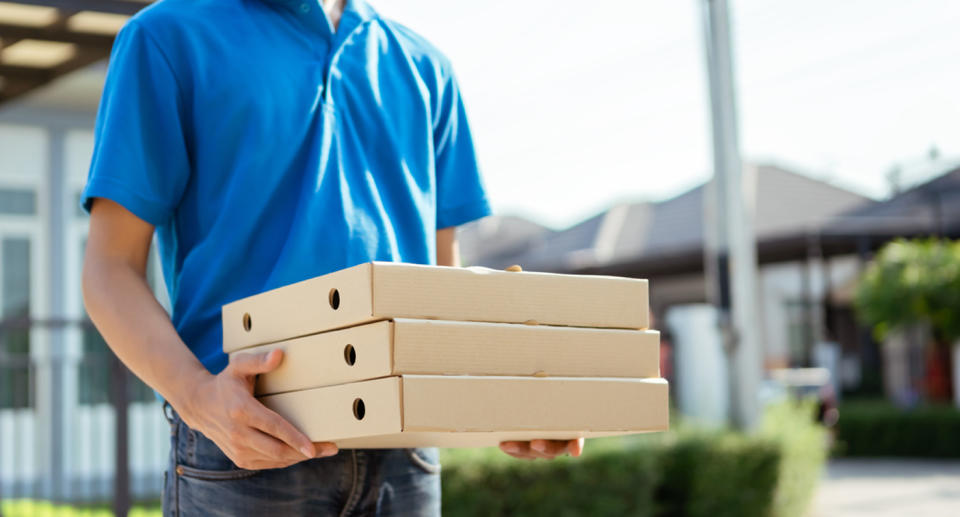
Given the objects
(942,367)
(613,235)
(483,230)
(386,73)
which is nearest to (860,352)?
(942,367)

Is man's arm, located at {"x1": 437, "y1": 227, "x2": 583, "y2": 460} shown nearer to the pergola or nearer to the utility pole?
the pergola

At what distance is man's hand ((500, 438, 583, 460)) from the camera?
1355mm

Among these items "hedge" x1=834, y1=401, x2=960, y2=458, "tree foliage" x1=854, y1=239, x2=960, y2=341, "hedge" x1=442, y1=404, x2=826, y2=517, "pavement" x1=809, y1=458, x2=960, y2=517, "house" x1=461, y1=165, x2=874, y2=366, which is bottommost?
"pavement" x1=809, y1=458, x2=960, y2=517

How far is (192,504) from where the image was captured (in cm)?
132

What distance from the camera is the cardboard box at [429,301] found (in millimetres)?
1070

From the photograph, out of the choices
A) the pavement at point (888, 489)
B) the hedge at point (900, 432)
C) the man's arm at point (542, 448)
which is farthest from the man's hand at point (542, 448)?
the hedge at point (900, 432)

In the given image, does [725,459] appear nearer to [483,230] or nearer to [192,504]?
[192,504]

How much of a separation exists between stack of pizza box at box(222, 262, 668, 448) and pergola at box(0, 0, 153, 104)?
3766mm

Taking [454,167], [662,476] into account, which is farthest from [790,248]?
[454,167]

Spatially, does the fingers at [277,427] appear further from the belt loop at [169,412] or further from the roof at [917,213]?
the roof at [917,213]

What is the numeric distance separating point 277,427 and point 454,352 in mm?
221

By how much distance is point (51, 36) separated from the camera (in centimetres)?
523

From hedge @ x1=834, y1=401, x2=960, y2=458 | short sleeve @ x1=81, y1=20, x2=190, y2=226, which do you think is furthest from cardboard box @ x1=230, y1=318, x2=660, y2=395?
hedge @ x1=834, y1=401, x2=960, y2=458

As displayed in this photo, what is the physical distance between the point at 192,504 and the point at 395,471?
0.28 meters
